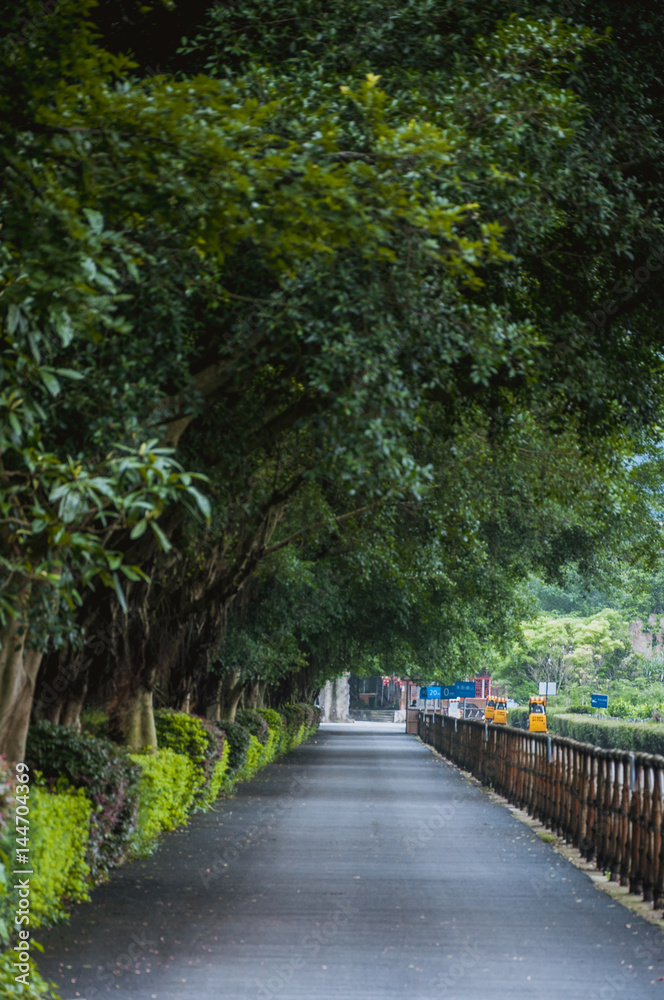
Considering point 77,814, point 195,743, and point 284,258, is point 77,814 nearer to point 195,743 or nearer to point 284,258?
point 284,258

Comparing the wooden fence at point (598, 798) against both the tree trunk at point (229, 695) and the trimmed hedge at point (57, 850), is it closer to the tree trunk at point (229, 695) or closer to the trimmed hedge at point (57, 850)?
the trimmed hedge at point (57, 850)

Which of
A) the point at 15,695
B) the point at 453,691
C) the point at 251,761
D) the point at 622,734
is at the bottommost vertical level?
the point at 622,734

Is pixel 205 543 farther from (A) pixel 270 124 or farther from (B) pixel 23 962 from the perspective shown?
(B) pixel 23 962

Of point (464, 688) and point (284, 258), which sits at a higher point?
point (284, 258)

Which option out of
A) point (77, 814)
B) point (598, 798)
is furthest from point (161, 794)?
point (598, 798)

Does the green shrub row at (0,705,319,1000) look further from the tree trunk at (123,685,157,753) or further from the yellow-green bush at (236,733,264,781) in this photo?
the yellow-green bush at (236,733,264,781)

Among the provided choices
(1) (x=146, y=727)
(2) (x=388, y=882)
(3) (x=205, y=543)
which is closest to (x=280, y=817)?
(1) (x=146, y=727)

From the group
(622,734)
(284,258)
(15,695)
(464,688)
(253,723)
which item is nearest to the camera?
(284,258)

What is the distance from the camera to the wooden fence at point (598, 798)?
10562 mm

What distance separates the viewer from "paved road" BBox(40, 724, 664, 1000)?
7.62 m

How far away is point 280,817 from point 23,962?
12886 millimetres

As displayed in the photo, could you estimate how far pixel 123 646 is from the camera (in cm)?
1595

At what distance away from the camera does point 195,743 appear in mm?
19547

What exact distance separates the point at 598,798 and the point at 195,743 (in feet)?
27.0
